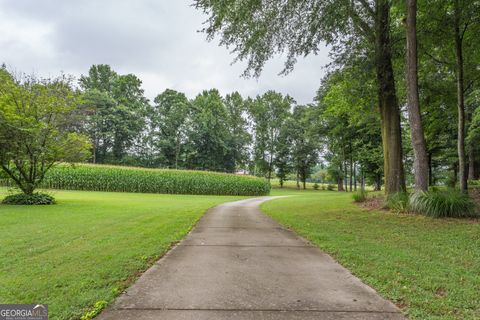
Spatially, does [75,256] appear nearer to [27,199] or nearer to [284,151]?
[27,199]

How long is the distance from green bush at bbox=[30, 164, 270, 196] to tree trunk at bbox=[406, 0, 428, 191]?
19021 millimetres

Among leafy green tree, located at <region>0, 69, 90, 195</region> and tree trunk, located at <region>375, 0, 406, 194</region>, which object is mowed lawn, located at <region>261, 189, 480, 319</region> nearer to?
tree trunk, located at <region>375, 0, 406, 194</region>

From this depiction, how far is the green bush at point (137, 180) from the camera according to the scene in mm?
22578

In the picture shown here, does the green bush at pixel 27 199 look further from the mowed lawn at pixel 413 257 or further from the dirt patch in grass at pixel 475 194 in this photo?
the dirt patch in grass at pixel 475 194

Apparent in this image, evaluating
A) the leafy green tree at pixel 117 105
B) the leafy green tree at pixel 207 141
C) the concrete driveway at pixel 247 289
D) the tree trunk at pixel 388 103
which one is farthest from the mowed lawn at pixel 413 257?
the leafy green tree at pixel 117 105

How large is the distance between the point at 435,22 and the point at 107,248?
1285 centimetres

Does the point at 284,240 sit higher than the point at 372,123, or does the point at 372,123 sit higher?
the point at 372,123

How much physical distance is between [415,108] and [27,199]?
1556 cm

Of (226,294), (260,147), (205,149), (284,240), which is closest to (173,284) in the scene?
(226,294)

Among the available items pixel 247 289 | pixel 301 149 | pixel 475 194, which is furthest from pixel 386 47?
pixel 301 149

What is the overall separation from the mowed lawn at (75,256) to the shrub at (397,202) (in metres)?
6.40

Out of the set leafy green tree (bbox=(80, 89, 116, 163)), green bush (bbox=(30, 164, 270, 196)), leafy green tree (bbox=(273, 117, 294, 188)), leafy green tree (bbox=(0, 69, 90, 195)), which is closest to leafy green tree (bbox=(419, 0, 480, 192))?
leafy green tree (bbox=(0, 69, 90, 195))

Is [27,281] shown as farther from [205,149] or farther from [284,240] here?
[205,149]

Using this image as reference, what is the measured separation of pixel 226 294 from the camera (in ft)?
9.75
